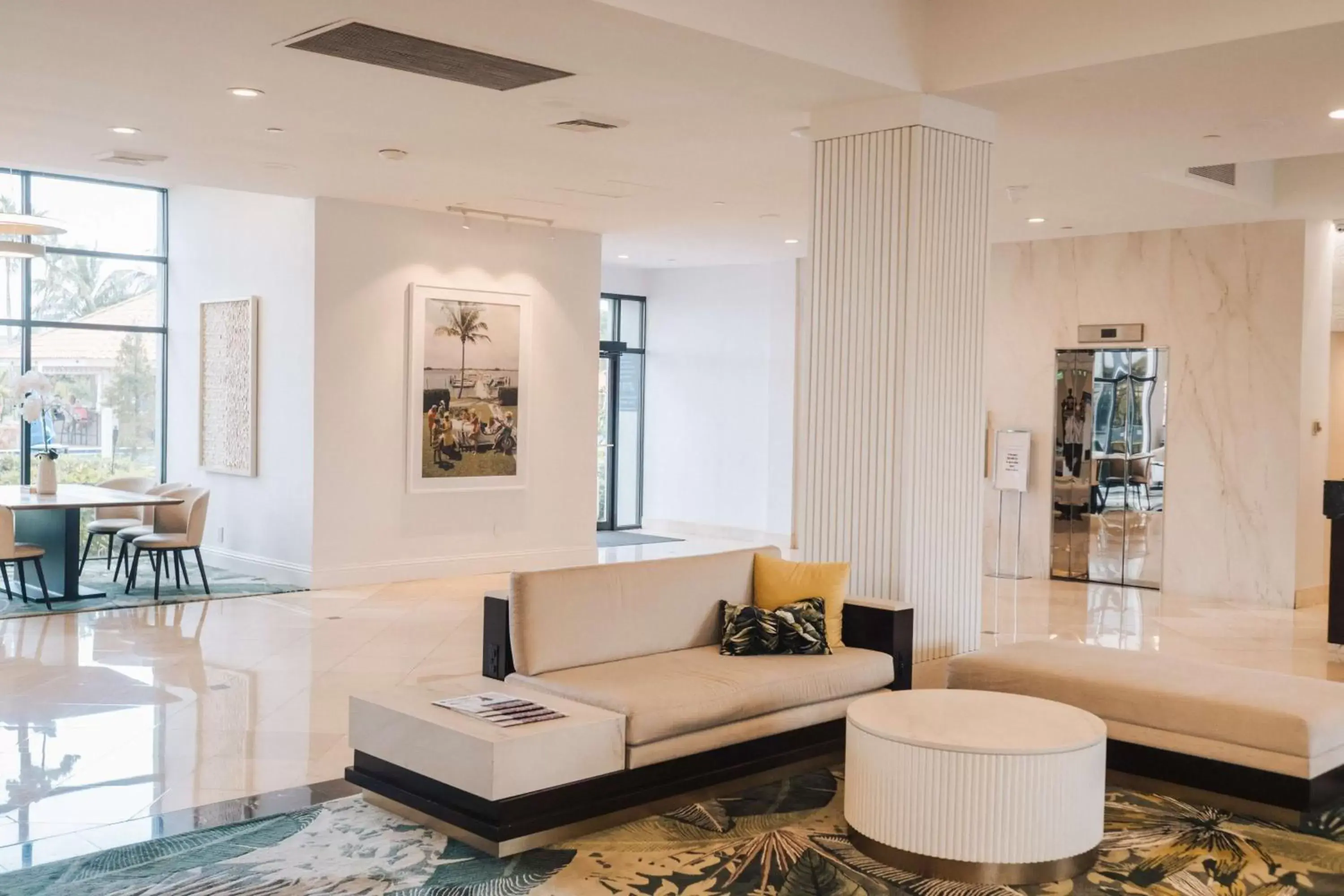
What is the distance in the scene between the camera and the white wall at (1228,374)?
10.4 m

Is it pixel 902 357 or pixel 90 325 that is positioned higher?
pixel 90 325

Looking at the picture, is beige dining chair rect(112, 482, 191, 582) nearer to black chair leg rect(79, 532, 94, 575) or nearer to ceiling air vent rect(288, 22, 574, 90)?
black chair leg rect(79, 532, 94, 575)

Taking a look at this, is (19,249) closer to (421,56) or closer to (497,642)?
(421,56)

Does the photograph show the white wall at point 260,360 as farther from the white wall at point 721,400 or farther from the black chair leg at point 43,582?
the white wall at point 721,400

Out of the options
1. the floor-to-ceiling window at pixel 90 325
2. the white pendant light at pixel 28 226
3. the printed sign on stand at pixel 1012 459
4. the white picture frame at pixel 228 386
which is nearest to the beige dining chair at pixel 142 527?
the white picture frame at pixel 228 386

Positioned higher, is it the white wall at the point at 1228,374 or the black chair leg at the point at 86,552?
the white wall at the point at 1228,374

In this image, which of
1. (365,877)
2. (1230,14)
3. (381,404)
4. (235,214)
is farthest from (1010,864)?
(235,214)

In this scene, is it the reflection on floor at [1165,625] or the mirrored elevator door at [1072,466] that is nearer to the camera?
the reflection on floor at [1165,625]

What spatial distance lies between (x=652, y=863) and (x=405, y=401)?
23.2ft

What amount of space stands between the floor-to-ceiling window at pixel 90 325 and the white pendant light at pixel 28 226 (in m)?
2.43

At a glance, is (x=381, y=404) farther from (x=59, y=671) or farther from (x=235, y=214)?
(x=59, y=671)

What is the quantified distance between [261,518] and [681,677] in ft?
22.2

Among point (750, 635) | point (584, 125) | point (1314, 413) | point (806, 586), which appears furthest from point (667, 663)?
point (1314, 413)

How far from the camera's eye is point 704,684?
16.9 feet
